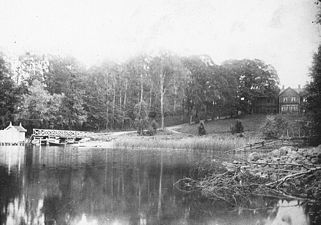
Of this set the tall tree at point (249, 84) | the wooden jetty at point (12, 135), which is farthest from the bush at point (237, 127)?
the wooden jetty at point (12, 135)

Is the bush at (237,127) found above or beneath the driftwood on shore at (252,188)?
above

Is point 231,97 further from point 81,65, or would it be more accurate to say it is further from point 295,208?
point 81,65

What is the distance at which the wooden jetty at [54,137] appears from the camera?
19.3m

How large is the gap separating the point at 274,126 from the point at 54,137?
47.0 ft

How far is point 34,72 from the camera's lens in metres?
23.0

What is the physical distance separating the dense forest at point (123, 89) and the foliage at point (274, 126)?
1.10 metres

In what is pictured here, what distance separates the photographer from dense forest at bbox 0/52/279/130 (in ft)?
48.7

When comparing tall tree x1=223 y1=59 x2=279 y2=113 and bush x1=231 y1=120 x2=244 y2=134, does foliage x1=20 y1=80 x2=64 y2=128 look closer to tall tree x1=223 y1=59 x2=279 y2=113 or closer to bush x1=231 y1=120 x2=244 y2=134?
bush x1=231 y1=120 x2=244 y2=134

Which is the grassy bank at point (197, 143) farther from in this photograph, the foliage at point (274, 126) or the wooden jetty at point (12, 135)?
the wooden jetty at point (12, 135)

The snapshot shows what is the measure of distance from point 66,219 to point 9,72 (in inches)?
592

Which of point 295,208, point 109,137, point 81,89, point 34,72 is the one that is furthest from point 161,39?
point 81,89

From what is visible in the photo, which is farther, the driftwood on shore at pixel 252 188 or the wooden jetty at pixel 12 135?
the wooden jetty at pixel 12 135

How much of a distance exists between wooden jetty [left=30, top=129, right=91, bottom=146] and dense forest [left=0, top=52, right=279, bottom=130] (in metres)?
0.88

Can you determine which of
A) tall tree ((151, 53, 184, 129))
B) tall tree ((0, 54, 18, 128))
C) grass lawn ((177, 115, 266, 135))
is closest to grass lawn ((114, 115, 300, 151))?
grass lawn ((177, 115, 266, 135))
